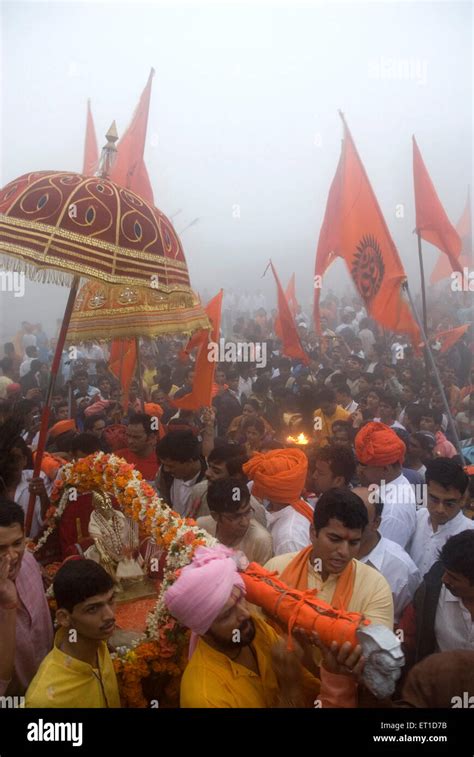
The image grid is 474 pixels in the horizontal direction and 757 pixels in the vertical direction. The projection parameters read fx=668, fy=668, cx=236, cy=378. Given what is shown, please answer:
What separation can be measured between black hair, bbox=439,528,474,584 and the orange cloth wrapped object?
53 centimetres

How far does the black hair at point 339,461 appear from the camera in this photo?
3.95m

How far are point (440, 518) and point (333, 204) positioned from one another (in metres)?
3.65

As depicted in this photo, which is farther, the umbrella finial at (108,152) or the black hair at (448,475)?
the umbrella finial at (108,152)

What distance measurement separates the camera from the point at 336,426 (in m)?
5.30

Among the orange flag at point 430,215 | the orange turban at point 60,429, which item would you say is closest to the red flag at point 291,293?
the orange flag at point 430,215

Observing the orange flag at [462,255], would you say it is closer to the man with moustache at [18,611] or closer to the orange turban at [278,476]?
the orange turban at [278,476]

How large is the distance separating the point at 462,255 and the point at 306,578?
775cm

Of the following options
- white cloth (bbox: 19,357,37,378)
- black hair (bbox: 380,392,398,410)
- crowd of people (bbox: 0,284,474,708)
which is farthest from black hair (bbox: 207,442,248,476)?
white cloth (bbox: 19,357,37,378)

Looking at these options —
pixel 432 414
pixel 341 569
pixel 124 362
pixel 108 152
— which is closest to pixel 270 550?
pixel 341 569

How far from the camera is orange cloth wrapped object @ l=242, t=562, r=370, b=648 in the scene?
86.6 inches

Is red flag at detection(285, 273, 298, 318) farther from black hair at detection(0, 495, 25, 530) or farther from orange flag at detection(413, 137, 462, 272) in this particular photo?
black hair at detection(0, 495, 25, 530)
